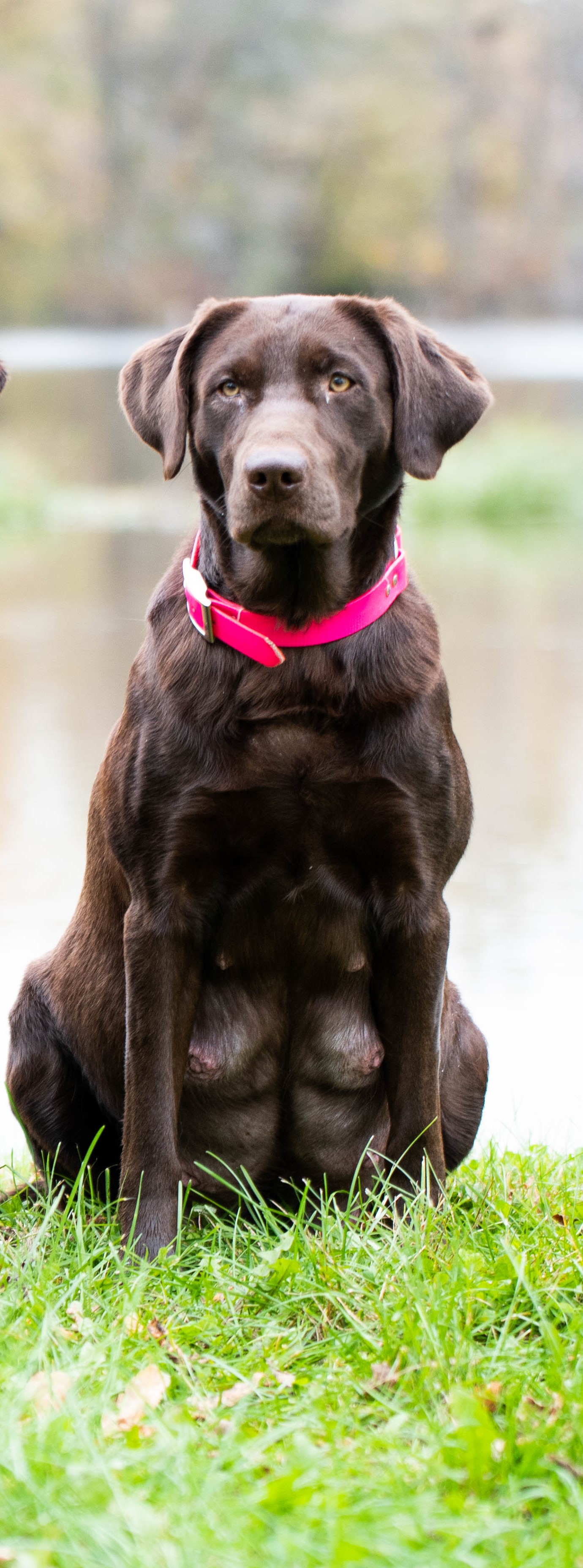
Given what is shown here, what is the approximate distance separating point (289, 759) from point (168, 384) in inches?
23.5

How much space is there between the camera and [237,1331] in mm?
Result: 2002

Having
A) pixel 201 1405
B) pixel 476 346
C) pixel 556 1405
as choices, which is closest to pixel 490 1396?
pixel 556 1405

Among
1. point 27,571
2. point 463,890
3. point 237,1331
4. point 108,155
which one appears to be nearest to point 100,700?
point 463,890

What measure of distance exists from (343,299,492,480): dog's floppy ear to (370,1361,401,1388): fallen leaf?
119 cm

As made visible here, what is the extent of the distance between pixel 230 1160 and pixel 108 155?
80.8 ft

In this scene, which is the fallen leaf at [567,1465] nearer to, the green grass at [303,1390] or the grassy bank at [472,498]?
the green grass at [303,1390]

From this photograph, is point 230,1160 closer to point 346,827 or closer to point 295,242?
point 346,827

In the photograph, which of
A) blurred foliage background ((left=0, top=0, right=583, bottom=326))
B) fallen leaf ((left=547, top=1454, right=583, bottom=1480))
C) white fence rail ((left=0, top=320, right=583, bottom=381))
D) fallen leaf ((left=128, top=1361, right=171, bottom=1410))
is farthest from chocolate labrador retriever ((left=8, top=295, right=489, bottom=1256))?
blurred foliage background ((left=0, top=0, right=583, bottom=326))

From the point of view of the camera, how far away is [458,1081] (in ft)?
9.16

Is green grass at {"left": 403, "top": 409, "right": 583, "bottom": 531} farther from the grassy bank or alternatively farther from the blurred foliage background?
the blurred foliage background

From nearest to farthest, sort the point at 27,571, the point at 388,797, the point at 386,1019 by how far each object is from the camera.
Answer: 1. the point at 388,797
2. the point at 386,1019
3. the point at 27,571

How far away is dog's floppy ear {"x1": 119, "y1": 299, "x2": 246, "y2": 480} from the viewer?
7.66ft

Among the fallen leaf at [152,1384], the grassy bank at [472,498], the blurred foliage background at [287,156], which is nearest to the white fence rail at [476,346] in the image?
the blurred foliage background at [287,156]

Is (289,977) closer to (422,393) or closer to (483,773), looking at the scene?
(422,393)
